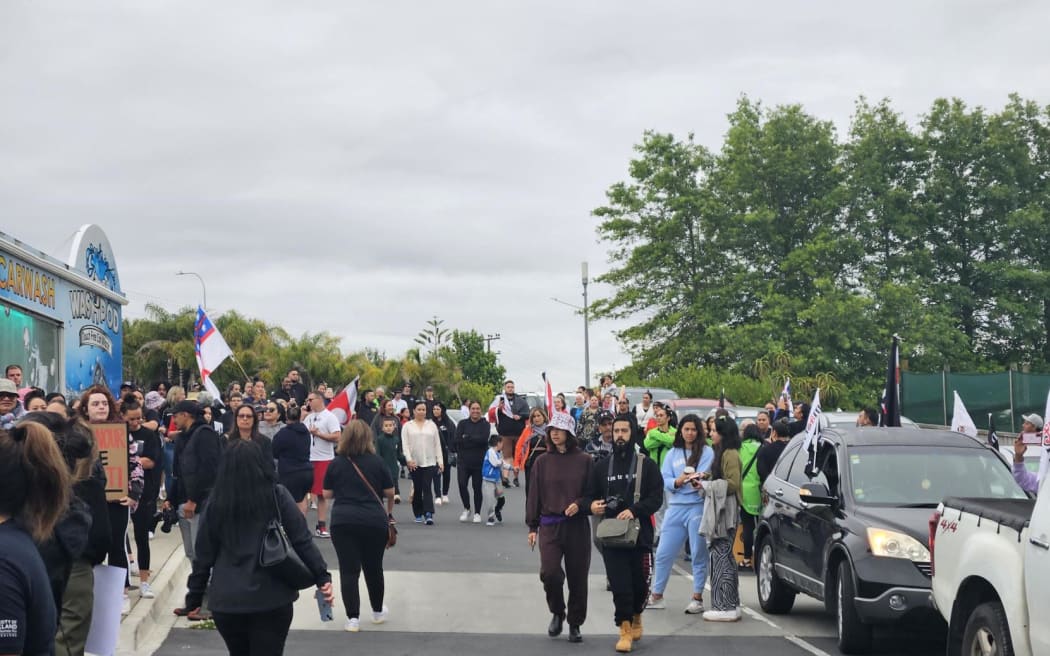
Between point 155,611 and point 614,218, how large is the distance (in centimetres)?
4625

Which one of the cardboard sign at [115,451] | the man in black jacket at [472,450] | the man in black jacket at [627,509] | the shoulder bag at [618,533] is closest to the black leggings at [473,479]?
the man in black jacket at [472,450]

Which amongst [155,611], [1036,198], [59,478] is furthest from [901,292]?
[59,478]

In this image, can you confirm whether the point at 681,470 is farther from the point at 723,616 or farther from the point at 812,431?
the point at 723,616

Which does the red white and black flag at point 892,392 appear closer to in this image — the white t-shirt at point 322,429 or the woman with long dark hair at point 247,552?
the white t-shirt at point 322,429

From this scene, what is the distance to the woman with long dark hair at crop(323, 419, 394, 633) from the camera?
11.2 m

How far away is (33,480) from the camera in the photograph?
4.25 metres

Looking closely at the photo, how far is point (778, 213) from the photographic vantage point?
54.5m

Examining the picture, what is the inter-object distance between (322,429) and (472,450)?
3333mm

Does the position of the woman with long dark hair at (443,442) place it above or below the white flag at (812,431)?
below

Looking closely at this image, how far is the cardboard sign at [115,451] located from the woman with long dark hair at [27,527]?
550 cm

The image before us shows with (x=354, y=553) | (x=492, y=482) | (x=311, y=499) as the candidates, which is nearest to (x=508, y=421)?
(x=492, y=482)

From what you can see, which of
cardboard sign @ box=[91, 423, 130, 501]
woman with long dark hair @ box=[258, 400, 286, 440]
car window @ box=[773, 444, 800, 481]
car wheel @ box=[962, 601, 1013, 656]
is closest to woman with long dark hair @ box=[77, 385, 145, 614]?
cardboard sign @ box=[91, 423, 130, 501]

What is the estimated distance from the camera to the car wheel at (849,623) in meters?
9.99

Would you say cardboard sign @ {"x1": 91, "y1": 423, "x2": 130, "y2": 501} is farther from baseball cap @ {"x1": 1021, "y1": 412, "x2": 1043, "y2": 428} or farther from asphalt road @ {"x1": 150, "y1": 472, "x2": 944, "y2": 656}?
baseball cap @ {"x1": 1021, "y1": 412, "x2": 1043, "y2": 428}
